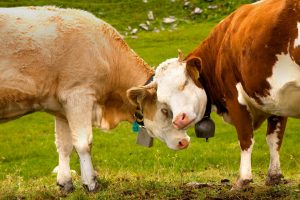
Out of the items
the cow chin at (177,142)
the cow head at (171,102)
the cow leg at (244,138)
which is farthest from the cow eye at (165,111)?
the cow leg at (244,138)

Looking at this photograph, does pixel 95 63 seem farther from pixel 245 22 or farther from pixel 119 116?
pixel 245 22

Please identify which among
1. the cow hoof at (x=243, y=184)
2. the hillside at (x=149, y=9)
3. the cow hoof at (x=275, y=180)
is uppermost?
the cow hoof at (x=243, y=184)

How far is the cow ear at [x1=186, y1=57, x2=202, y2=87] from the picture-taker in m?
8.18

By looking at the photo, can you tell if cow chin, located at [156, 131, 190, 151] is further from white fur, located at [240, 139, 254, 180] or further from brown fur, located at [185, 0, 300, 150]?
white fur, located at [240, 139, 254, 180]

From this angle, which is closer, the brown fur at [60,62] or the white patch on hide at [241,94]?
the white patch on hide at [241,94]

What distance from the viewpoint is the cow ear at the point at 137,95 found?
8.47 metres

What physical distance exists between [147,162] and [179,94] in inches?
312

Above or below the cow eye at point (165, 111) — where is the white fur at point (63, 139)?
below

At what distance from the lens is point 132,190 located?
848cm

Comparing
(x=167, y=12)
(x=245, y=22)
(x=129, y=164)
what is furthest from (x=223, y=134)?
(x=167, y=12)

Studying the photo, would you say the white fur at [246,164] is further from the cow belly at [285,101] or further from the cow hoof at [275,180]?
the cow belly at [285,101]

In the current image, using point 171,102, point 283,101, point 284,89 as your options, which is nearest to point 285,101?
point 283,101

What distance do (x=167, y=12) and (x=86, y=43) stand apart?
39.0 metres

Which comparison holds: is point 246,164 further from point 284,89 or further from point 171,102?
point 284,89
